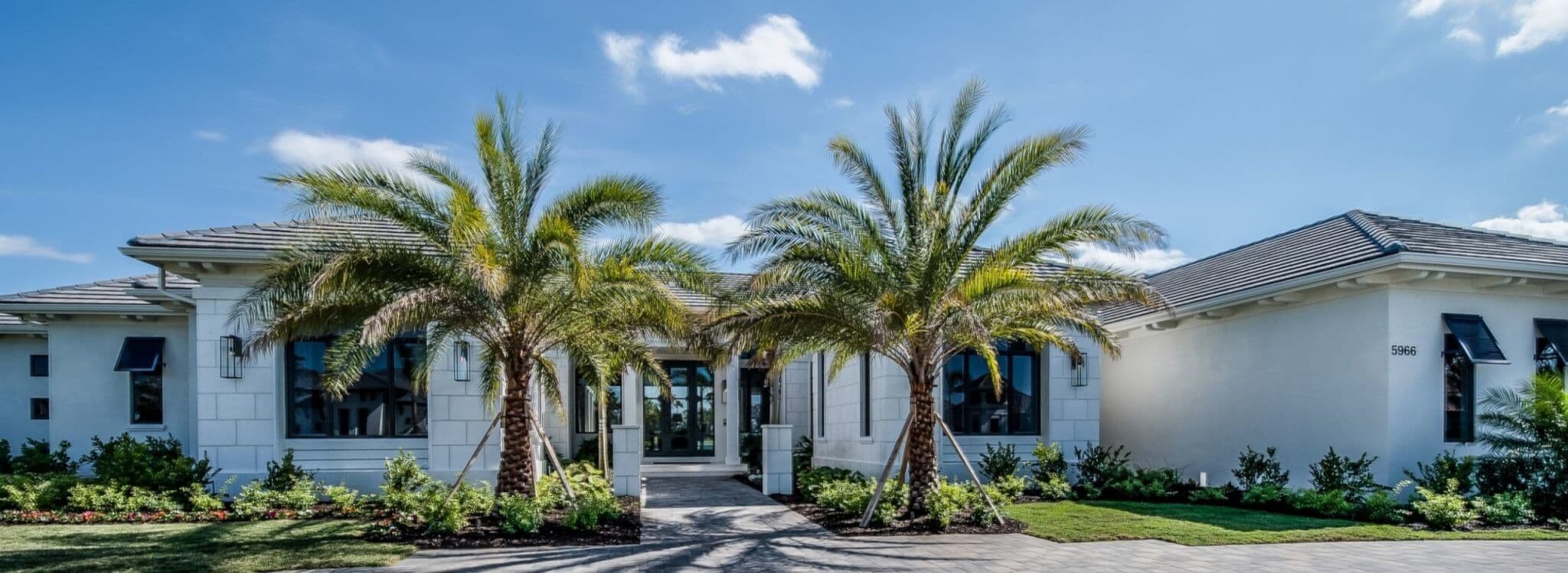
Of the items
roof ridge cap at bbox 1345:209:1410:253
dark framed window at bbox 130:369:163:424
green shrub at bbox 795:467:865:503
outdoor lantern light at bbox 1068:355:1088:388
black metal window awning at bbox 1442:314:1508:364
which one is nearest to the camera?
roof ridge cap at bbox 1345:209:1410:253

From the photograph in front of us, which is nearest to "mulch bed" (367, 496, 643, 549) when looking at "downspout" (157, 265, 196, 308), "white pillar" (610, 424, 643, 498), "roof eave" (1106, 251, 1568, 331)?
"white pillar" (610, 424, 643, 498)

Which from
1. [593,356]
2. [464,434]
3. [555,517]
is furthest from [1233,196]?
[464,434]

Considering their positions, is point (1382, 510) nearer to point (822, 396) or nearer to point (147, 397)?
point (822, 396)

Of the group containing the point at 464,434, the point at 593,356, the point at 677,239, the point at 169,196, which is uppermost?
the point at 169,196

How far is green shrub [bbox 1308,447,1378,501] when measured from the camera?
1221cm

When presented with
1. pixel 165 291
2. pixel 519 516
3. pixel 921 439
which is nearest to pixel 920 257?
pixel 921 439

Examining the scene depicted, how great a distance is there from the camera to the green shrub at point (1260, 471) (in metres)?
13.8

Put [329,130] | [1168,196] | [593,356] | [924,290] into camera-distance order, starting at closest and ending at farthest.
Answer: [924,290] → [329,130] → [593,356] → [1168,196]

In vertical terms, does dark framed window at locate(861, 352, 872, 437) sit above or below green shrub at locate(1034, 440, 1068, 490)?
above

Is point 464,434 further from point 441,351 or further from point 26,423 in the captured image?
point 26,423

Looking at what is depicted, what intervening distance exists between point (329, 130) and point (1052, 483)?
1160 cm

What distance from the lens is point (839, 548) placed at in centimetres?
945

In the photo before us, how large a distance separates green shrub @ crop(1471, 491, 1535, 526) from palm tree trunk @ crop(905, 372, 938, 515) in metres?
6.82

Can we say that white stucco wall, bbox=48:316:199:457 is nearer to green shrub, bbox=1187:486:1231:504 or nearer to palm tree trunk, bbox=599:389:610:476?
palm tree trunk, bbox=599:389:610:476
